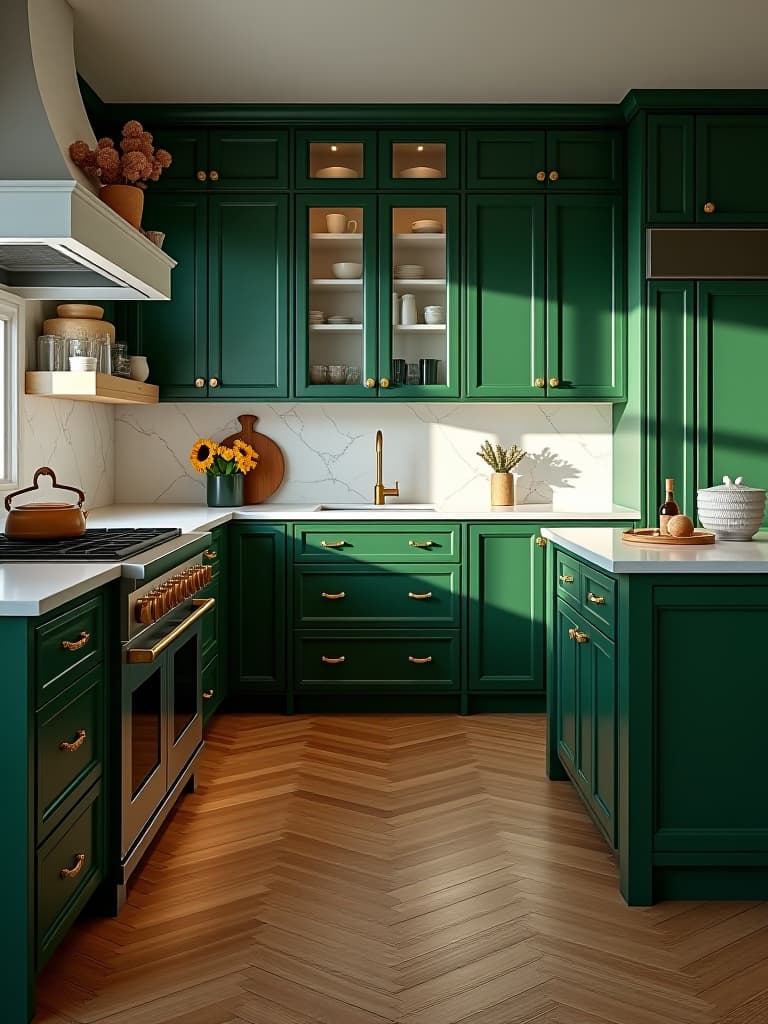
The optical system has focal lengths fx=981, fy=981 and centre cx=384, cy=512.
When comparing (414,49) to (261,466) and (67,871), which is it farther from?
(67,871)

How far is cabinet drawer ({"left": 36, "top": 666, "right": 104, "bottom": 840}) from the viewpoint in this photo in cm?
198

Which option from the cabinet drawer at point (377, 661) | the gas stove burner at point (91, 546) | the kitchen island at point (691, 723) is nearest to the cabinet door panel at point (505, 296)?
the cabinet drawer at point (377, 661)

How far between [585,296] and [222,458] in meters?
1.84

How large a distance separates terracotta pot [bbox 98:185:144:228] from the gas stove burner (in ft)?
3.36

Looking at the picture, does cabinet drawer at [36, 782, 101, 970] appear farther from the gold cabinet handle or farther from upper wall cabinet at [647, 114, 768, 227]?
upper wall cabinet at [647, 114, 768, 227]

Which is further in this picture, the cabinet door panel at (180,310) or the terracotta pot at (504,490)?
the terracotta pot at (504,490)

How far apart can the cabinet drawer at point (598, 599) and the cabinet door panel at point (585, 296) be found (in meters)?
1.82

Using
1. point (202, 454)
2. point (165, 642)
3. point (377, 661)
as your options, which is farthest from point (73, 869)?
point (202, 454)

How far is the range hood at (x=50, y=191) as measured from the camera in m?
2.55

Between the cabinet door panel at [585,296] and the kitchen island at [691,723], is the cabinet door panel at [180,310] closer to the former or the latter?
the cabinet door panel at [585,296]

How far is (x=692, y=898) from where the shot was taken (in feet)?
8.28

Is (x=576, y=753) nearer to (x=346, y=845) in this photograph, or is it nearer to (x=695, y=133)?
(x=346, y=845)

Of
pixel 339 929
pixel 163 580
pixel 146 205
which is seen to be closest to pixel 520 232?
pixel 146 205

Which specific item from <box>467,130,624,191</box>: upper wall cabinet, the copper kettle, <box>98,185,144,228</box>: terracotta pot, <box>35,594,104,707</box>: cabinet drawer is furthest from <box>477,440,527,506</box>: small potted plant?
<box>35,594,104,707</box>: cabinet drawer
